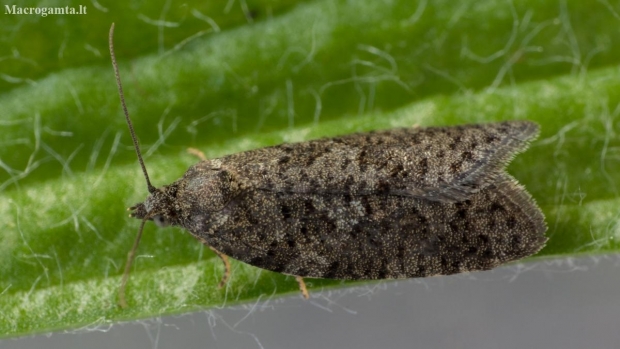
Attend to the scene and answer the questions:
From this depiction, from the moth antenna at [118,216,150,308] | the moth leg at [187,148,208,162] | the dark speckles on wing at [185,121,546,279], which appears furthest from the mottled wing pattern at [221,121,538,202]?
the moth antenna at [118,216,150,308]

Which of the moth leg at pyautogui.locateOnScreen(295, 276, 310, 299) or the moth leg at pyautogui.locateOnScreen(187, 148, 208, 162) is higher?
the moth leg at pyautogui.locateOnScreen(187, 148, 208, 162)

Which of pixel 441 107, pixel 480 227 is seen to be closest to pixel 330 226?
pixel 480 227

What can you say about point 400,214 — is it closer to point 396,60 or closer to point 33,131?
point 396,60

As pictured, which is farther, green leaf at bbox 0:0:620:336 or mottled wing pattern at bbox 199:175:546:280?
green leaf at bbox 0:0:620:336

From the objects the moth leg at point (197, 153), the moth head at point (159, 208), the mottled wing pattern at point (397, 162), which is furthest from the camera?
the moth leg at point (197, 153)

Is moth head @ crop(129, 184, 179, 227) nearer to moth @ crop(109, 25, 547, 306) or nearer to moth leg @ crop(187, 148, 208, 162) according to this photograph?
moth @ crop(109, 25, 547, 306)

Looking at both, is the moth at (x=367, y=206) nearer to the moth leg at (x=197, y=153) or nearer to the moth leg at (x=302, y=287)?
the moth leg at (x=302, y=287)

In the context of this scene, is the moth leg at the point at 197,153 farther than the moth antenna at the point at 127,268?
Yes

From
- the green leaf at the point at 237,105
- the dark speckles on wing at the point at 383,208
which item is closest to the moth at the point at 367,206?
Answer: the dark speckles on wing at the point at 383,208
